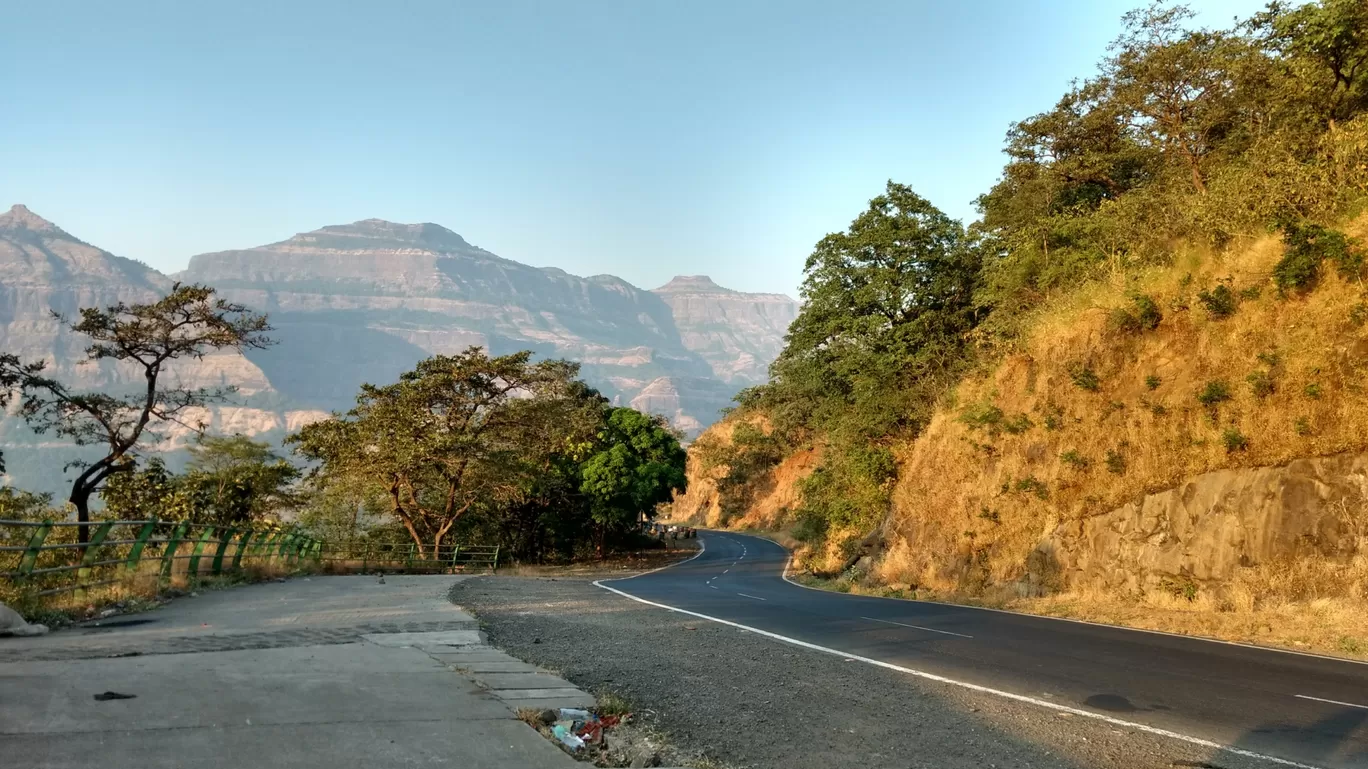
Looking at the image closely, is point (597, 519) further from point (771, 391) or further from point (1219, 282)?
point (1219, 282)

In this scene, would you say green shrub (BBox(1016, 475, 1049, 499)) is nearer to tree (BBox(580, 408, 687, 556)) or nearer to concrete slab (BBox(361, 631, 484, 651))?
concrete slab (BBox(361, 631, 484, 651))

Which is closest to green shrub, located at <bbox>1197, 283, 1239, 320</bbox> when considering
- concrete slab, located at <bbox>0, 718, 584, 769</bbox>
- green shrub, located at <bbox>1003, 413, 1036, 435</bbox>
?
green shrub, located at <bbox>1003, 413, 1036, 435</bbox>

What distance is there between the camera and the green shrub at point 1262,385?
58.2 feet

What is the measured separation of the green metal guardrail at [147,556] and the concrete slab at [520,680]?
17.1 feet

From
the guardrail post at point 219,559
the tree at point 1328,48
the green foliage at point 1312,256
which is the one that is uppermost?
the tree at point 1328,48

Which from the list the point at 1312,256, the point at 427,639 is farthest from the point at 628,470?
the point at 427,639

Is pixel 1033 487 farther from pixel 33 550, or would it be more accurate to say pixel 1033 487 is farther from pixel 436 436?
pixel 436 436

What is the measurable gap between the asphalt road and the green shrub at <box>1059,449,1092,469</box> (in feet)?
19.4

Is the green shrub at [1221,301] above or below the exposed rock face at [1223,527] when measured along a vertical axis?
above

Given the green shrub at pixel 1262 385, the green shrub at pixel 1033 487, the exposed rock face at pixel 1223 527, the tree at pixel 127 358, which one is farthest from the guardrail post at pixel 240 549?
the green shrub at pixel 1262 385

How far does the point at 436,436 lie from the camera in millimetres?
34906

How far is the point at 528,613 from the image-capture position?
15.4 meters

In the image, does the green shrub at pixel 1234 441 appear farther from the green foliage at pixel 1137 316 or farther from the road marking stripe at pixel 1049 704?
the road marking stripe at pixel 1049 704

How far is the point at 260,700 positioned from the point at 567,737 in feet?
Result: 7.45
